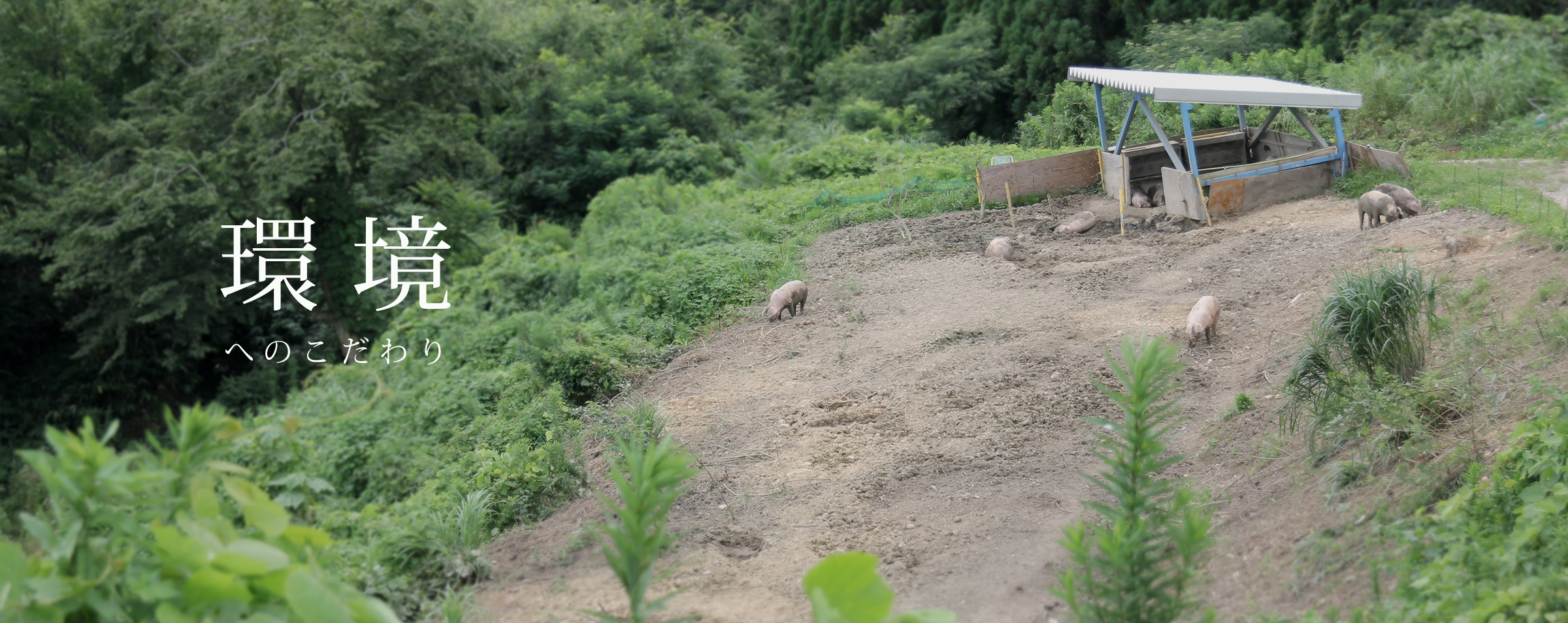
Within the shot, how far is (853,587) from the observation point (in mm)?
1927

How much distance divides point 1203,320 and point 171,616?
573 centimetres

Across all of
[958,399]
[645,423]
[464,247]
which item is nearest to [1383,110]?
[958,399]

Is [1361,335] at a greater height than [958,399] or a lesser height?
greater

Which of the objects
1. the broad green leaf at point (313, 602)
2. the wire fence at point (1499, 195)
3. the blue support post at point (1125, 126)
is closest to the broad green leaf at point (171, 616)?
the broad green leaf at point (313, 602)

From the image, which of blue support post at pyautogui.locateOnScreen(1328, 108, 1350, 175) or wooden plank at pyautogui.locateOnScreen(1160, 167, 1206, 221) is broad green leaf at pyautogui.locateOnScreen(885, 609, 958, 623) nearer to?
wooden plank at pyautogui.locateOnScreen(1160, 167, 1206, 221)

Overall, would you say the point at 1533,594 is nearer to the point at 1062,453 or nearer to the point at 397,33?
the point at 1062,453

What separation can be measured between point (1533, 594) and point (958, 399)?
10.9 feet

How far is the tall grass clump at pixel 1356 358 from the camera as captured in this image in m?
4.39

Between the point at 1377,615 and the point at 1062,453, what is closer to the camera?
the point at 1377,615

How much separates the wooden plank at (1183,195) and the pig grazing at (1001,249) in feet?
5.33

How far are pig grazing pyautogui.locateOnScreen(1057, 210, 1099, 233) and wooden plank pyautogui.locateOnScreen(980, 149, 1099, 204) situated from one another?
38.5 inches

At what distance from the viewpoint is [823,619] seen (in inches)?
70.2

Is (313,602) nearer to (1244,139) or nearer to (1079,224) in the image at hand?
(1079,224)

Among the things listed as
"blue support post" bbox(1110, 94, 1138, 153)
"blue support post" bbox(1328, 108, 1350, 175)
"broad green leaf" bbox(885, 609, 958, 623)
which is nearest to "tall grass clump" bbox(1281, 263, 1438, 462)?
"broad green leaf" bbox(885, 609, 958, 623)
